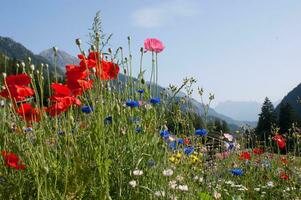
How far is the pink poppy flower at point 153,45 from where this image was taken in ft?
10.4

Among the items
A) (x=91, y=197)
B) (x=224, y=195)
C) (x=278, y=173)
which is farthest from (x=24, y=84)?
(x=278, y=173)

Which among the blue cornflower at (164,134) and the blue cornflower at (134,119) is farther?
the blue cornflower at (164,134)

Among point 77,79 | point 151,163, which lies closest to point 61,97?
point 77,79

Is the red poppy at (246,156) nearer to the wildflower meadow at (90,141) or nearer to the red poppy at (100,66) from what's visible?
the wildflower meadow at (90,141)

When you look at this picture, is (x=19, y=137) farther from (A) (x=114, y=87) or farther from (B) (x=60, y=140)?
(A) (x=114, y=87)

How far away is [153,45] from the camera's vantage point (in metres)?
3.16

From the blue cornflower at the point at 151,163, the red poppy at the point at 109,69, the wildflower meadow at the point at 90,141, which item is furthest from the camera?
the blue cornflower at the point at 151,163

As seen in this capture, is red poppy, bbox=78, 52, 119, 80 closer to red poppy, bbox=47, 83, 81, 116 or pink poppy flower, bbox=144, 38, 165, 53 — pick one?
red poppy, bbox=47, 83, 81, 116

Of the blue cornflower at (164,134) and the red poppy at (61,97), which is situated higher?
the red poppy at (61,97)

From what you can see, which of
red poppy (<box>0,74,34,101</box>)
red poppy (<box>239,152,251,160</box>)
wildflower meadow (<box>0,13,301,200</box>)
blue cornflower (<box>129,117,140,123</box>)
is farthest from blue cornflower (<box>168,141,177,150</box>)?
red poppy (<box>239,152,251,160</box>)

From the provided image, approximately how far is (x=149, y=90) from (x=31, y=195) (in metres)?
1.17

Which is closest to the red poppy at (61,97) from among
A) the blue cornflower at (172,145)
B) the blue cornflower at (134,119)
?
the blue cornflower at (134,119)

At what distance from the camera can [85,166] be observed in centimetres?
237

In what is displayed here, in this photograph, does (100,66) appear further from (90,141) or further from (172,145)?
(172,145)
